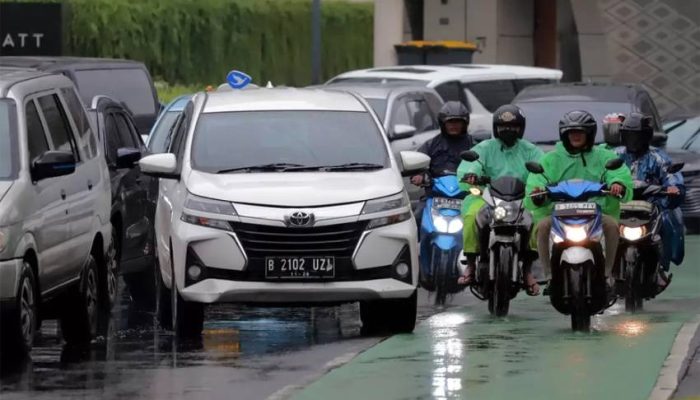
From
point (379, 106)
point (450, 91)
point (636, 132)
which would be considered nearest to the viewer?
point (636, 132)

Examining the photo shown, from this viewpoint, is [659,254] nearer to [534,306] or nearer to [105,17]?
[534,306]

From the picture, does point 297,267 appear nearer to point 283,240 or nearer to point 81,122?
point 283,240

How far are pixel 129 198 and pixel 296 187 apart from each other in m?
3.35

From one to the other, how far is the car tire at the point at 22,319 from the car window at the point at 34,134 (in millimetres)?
873

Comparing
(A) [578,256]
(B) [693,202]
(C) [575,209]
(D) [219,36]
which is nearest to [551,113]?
(B) [693,202]

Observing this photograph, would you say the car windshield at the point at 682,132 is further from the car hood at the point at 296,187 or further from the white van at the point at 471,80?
the car hood at the point at 296,187

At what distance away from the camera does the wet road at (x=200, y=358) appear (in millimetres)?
11734

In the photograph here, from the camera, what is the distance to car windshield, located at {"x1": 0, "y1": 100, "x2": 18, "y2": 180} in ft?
42.3

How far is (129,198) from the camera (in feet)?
→ 56.4

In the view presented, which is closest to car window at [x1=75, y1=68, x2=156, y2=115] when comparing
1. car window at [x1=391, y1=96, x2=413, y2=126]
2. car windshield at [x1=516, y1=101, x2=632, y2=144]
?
car window at [x1=391, y1=96, x2=413, y2=126]

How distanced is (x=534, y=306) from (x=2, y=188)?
18.1 feet

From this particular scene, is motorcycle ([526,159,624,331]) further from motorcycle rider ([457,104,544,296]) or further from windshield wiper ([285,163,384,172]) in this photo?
motorcycle rider ([457,104,544,296])

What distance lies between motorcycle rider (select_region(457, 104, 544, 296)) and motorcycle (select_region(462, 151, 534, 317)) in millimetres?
140

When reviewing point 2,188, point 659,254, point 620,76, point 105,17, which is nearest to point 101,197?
point 2,188
